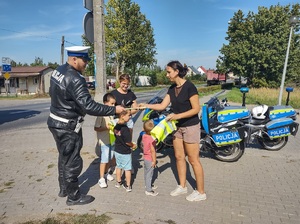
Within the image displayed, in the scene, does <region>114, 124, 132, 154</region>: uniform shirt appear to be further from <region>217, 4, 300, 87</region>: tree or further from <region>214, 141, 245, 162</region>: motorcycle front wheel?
<region>217, 4, 300, 87</region>: tree

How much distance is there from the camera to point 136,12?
38.1 metres

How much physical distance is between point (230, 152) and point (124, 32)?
34264 millimetres

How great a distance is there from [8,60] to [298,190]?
2332cm

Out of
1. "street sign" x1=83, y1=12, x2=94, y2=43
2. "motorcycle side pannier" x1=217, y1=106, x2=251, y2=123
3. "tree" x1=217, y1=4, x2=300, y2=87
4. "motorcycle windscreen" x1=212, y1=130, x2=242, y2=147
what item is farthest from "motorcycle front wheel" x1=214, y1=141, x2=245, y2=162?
"tree" x1=217, y1=4, x2=300, y2=87

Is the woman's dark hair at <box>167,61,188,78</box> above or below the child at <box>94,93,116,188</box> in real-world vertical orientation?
above

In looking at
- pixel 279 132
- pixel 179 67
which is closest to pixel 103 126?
pixel 179 67

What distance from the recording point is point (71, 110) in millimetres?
3184

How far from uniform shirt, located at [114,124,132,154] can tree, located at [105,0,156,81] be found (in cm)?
3396

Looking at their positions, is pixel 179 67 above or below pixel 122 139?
above

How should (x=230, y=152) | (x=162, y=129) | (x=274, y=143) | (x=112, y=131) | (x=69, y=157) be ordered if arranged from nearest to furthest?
(x=69, y=157), (x=162, y=129), (x=112, y=131), (x=230, y=152), (x=274, y=143)

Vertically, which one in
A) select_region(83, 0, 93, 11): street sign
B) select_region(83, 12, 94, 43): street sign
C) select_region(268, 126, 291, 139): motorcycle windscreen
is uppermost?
select_region(83, 0, 93, 11): street sign

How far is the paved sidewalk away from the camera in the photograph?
3191 millimetres

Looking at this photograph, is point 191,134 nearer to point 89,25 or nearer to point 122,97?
point 122,97

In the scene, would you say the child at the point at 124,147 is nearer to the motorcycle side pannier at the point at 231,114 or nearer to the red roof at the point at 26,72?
the motorcycle side pannier at the point at 231,114
